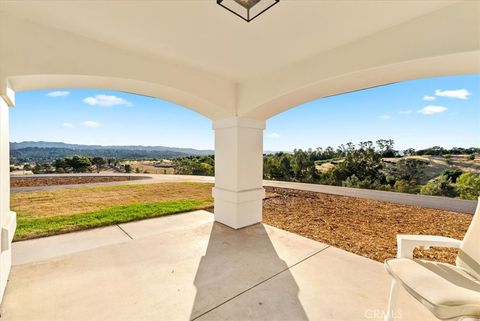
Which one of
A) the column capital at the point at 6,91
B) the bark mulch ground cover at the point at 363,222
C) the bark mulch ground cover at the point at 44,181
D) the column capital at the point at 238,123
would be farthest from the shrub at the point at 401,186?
the bark mulch ground cover at the point at 44,181

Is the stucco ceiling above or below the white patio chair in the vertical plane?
above

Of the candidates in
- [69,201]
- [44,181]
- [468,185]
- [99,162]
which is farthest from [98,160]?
[468,185]

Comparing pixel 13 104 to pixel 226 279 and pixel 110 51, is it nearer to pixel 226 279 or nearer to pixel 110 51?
pixel 110 51

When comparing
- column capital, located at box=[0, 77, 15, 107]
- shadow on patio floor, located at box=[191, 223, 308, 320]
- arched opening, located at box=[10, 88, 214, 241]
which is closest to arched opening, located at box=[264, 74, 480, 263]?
shadow on patio floor, located at box=[191, 223, 308, 320]

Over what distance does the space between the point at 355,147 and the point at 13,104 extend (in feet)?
34.9

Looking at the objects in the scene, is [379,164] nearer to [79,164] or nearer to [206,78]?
[206,78]

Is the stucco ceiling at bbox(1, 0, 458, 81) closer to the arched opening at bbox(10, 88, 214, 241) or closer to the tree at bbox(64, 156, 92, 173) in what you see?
the arched opening at bbox(10, 88, 214, 241)

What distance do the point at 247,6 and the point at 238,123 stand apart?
1.96 m

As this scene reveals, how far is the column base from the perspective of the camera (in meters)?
3.74

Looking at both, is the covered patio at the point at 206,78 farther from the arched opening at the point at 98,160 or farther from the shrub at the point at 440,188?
the shrub at the point at 440,188

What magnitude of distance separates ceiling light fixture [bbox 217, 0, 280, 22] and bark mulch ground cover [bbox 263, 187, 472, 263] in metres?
3.10

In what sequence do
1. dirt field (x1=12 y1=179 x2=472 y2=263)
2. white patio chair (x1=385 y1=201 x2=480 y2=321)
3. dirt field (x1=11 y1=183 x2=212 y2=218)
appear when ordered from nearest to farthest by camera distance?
white patio chair (x1=385 y1=201 x2=480 y2=321)
dirt field (x1=12 y1=179 x2=472 y2=263)
dirt field (x1=11 y1=183 x2=212 y2=218)

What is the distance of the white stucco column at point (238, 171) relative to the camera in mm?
3729

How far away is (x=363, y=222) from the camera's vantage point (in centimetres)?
426
